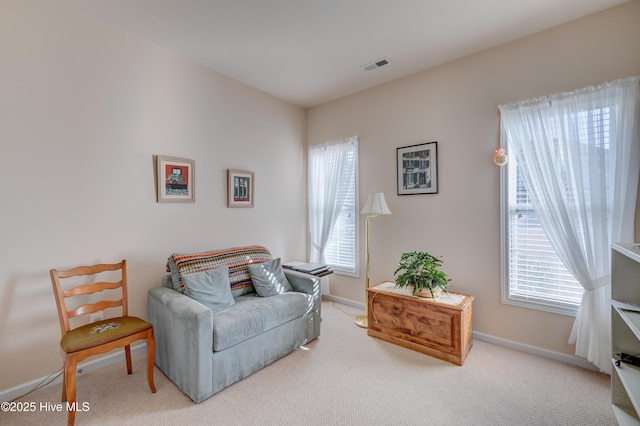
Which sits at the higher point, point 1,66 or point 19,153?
point 1,66

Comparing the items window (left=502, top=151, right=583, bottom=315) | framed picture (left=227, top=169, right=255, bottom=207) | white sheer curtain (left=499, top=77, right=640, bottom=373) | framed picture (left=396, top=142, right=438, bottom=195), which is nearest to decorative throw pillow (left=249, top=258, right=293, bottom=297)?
framed picture (left=227, top=169, right=255, bottom=207)

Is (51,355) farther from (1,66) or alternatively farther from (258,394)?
(1,66)

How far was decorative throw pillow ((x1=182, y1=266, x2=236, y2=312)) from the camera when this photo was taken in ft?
7.70

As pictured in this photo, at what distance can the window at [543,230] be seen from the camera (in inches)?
86.5

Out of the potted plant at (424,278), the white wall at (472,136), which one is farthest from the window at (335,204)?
the potted plant at (424,278)

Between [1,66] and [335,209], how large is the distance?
129 inches

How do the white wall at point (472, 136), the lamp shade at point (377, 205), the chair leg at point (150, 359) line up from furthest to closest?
the lamp shade at point (377, 205)
the white wall at point (472, 136)
the chair leg at point (150, 359)

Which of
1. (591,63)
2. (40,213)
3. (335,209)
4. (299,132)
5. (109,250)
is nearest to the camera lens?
(40,213)

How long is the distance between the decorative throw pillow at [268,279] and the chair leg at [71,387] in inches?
55.4

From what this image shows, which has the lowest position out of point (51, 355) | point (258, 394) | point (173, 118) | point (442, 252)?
point (258, 394)

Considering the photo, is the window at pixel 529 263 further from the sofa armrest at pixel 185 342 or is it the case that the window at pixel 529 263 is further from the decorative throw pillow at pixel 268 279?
the sofa armrest at pixel 185 342

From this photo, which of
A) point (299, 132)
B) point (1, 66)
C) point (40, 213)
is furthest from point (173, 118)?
point (299, 132)

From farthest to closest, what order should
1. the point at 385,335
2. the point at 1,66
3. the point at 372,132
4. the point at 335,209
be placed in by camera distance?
the point at 335,209, the point at 372,132, the point at 385,335, the point at 1,66

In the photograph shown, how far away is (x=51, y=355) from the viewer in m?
2.14
